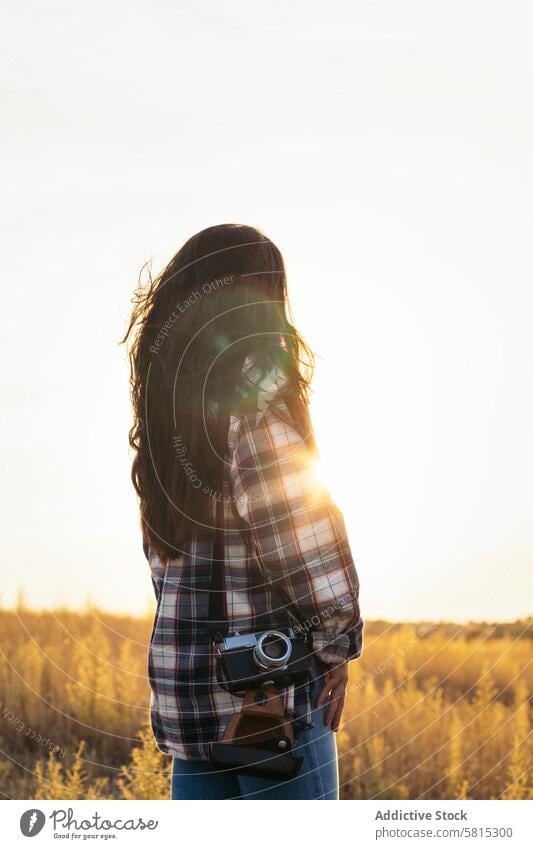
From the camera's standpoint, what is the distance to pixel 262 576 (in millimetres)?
2021

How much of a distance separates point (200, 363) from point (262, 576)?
54 cm

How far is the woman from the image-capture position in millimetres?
2002

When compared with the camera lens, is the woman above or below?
above

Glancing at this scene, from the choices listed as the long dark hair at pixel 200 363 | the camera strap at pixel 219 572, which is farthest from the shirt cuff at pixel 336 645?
the long dark hair at pixel 200 363

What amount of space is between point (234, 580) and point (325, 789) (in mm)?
557

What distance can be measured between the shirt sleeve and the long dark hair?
61 millimetres

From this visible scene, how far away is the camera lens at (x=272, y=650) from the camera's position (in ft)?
6.48

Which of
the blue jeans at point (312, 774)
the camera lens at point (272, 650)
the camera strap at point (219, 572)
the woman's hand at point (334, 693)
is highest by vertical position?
the camera strap at point (219, 572)

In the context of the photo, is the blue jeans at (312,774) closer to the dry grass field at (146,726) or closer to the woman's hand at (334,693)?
the woman's hand at (334,693)

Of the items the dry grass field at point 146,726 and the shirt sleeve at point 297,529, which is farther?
the dry grass field at point 146,726

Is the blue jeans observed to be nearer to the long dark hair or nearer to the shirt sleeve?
the shirt sleeve

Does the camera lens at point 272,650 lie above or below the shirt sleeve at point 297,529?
below

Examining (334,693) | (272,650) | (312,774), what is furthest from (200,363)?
(312,774)

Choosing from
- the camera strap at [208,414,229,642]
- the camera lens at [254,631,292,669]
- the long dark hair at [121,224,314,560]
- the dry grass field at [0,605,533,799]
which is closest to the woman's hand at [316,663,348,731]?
the camera lens at [254,631,292,669]
